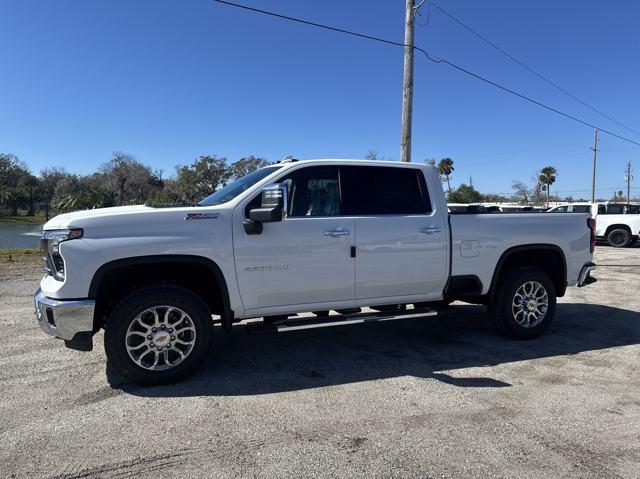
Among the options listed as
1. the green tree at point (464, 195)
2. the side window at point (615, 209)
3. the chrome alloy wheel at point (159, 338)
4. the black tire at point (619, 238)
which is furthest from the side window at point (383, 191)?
the green tree at point (464, 195)

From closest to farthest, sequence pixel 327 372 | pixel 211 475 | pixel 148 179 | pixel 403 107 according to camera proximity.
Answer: pixel 211 475 < pixel 327 372 < pixel 403 107 < pixel 148 179

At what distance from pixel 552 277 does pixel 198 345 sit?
4518mm

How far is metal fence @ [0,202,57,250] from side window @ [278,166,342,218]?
36.9 feet

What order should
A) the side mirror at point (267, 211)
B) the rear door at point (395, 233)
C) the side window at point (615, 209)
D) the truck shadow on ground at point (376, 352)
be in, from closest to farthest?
the side mirror at point (267, 211) → the truck shadow on ground at point (376, 352) → the rear door at point (395, 233) → the side window at point (615, 209)

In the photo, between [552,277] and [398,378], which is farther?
[552,277]

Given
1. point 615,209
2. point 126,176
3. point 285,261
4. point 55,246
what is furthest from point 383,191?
point 126,176

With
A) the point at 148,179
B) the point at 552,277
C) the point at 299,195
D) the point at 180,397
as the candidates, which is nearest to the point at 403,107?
the point at 552,277

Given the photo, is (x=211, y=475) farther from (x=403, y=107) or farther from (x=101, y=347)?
(x=403, y=107)

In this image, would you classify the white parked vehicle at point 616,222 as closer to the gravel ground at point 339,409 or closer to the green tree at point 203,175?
the gravel ground at point 339,409

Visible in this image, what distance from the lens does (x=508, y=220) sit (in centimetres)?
565

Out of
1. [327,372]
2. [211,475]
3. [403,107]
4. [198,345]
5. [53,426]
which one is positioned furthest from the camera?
[403,107]

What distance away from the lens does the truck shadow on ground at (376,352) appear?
14.5ft

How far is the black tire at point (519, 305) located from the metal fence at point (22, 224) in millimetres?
12442

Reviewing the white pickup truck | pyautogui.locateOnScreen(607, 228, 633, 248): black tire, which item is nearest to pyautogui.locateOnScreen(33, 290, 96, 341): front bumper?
the white pickup truck
